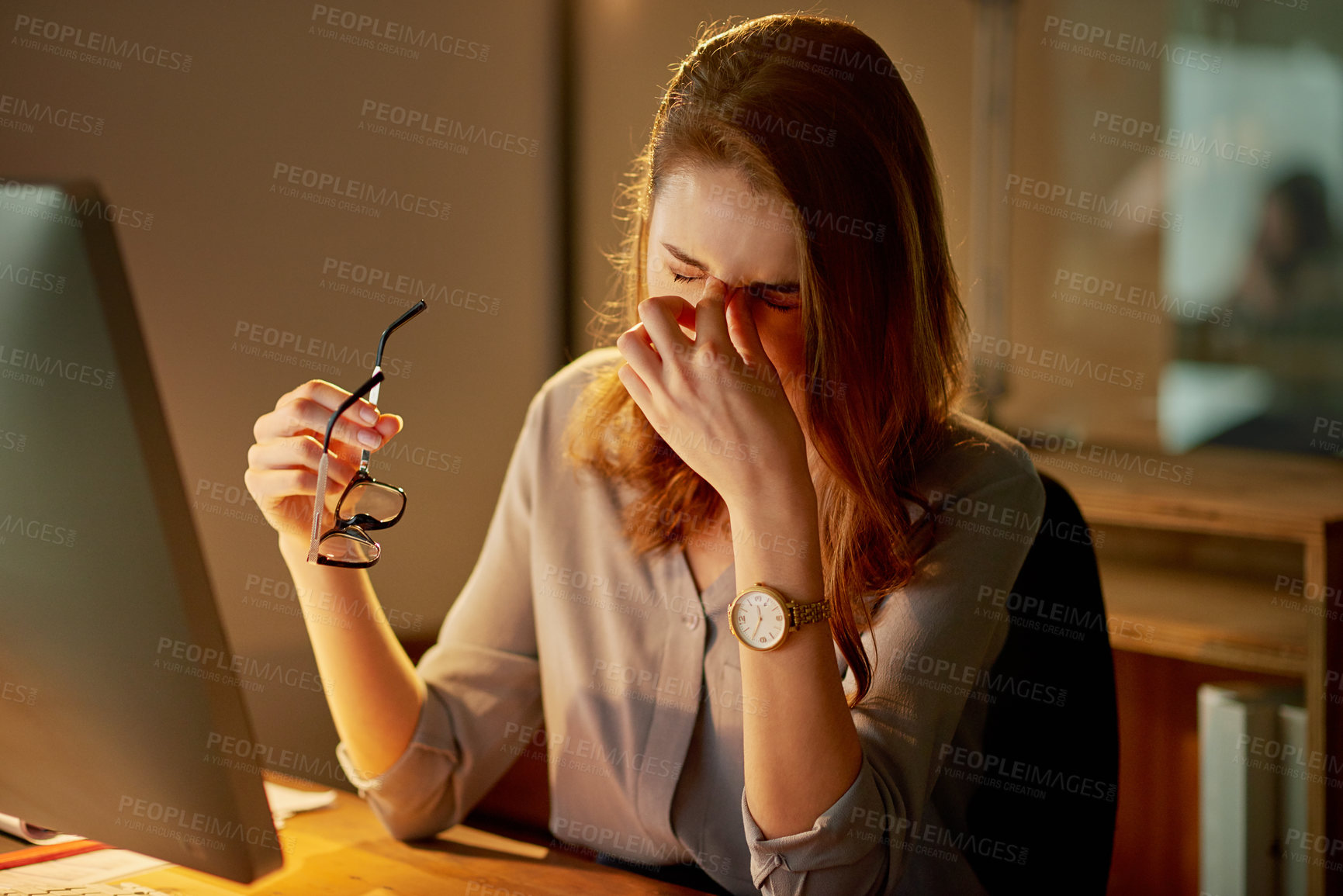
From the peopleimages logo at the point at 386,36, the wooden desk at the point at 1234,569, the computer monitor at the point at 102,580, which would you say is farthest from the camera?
the peopleimages logo at the point at 386,36

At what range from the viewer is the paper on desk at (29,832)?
103 cm

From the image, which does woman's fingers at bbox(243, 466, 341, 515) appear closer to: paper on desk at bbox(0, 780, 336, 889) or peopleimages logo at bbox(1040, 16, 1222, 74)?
paper on desk at bbox(0, 780, 336, 889)

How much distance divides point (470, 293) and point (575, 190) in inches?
20.4

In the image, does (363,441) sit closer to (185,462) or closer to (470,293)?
(185,462)

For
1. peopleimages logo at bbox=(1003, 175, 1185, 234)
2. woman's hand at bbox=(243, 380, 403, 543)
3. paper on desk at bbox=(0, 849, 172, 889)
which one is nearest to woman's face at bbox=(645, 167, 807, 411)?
woman's hand at bbox=(243, 380, 403, 543)

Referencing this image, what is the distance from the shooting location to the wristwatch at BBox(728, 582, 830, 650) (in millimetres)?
960

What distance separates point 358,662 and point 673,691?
0.37m

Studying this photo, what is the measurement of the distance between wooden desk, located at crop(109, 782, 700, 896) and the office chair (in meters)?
0.41

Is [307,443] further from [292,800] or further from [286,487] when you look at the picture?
[292,800]

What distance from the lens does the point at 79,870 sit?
968 millimetres

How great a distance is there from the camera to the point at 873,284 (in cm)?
114

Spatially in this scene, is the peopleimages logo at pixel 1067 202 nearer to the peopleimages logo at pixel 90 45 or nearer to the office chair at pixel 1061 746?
the office chair at pixel 1061 746

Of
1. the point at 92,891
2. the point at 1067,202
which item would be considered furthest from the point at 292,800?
the point at 1067,202

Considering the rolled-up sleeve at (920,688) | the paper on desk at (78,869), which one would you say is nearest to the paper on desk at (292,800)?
the paper on desk at (78,869)
